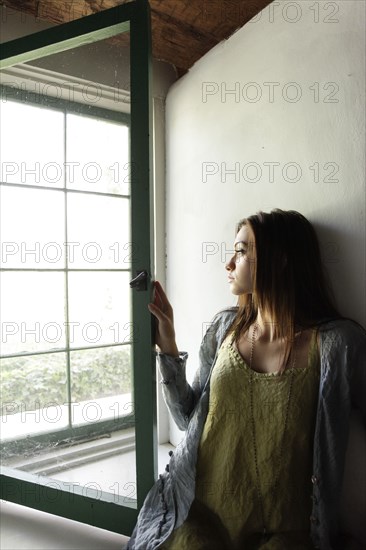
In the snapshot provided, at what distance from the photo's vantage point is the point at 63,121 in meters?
1.77

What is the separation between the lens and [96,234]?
1812 millimetres

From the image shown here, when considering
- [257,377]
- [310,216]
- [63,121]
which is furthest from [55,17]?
[257,377]

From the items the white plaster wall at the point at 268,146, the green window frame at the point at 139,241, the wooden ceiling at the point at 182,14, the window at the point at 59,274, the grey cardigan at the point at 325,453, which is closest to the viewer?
the grey cardigan at the point at 325,453

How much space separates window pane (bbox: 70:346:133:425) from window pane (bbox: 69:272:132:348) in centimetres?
5

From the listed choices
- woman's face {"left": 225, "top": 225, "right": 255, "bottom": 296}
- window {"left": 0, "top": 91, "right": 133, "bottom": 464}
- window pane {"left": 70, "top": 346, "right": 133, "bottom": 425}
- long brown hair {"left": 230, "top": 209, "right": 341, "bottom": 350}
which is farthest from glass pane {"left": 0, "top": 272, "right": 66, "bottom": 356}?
long brown hair {"left": 230, "top": 209, "right": 341, "bottom": 350}

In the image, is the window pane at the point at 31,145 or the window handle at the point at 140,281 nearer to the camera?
the window handle at the point at 140,281

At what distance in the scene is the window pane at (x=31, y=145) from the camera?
1.79 metres

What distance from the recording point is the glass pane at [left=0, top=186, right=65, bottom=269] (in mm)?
1821

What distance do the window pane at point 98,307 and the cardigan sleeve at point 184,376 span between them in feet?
1.40

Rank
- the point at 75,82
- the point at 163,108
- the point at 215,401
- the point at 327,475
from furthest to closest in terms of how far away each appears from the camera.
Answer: the point at 163,108 → the point at 75,82 → the point at 215,401 → the point at 327,475

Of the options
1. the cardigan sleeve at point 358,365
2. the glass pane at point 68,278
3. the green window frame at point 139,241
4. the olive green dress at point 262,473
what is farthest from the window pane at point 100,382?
the cardigan sleeve at point 358,365

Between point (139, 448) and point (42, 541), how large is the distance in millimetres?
519

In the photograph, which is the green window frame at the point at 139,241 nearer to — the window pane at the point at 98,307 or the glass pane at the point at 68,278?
the glass pane at the point at 68,278

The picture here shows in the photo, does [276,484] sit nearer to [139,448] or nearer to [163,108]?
[139,448]
